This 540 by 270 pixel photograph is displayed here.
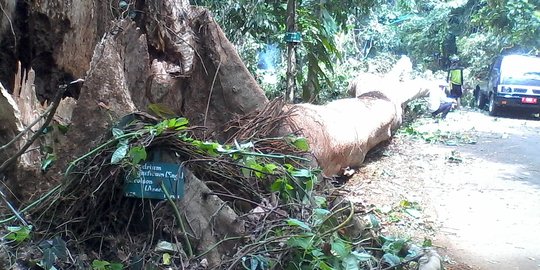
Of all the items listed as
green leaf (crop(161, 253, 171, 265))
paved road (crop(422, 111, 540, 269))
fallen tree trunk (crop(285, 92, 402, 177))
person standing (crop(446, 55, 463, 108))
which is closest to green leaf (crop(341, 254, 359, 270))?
green leaf (crop(161, 253, 171, 265))

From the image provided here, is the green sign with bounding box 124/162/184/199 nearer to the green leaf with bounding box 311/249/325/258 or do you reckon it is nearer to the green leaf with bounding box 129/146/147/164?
the green leaf with bounding box 129/146/147/164

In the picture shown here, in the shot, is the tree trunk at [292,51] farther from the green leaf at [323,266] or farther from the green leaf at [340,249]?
the green leaf at [323,266]

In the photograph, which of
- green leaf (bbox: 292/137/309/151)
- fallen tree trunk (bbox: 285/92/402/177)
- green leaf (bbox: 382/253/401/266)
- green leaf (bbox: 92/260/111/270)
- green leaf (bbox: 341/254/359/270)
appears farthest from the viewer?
fallen tree trunk (bbox: 285/92/402/177)

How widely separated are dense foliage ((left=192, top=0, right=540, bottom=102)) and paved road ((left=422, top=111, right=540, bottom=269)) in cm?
258

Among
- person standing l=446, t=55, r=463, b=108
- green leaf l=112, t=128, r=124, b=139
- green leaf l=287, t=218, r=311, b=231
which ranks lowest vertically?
person standing l=446, t=55, r=463, b=108

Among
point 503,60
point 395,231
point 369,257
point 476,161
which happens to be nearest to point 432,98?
point 503,60

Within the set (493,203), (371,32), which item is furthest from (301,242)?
(371,32)

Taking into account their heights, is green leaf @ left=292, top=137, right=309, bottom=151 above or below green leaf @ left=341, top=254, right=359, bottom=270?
above

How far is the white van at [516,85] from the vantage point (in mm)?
17141

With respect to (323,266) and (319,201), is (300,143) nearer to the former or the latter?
(319,201)

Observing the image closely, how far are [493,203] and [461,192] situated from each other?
1.66 ft

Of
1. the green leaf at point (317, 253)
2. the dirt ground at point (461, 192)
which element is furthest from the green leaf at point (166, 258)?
the dirt ground at point (461, 192)

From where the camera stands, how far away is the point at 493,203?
693cm

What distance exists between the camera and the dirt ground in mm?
5301
